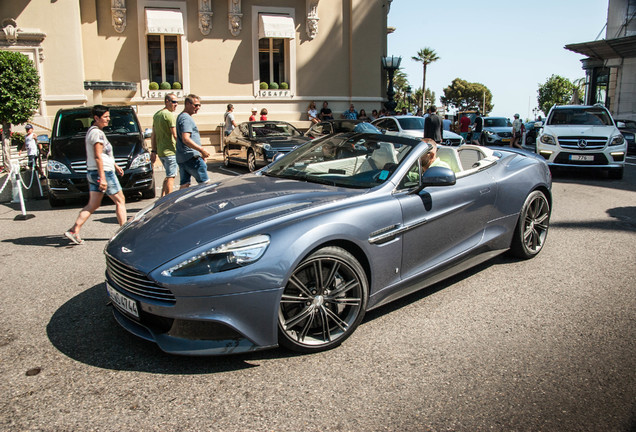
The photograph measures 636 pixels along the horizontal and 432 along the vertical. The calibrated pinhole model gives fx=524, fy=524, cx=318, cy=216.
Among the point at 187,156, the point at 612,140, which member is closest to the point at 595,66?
the point at 612,140

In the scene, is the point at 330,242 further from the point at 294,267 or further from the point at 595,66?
the point at 595,66

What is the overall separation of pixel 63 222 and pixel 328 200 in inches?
234

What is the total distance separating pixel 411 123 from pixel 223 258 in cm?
1464

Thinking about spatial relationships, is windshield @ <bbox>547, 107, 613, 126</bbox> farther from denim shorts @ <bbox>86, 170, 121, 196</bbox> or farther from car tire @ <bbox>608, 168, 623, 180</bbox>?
denim shorts @ <bbox>86, 170, 121, 196</bbox>

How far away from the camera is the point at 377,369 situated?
128 inches

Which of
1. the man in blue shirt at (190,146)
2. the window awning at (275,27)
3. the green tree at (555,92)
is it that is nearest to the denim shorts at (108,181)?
the man in blue shirt at (190,146)

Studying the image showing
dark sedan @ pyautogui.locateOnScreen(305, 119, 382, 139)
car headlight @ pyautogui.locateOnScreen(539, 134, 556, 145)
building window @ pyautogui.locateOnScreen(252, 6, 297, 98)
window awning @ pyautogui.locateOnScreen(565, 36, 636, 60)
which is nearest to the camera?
car headlight @ pyautogui.locateOnScreen(539, 134, 556, 145)

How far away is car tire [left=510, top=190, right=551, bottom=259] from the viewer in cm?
532

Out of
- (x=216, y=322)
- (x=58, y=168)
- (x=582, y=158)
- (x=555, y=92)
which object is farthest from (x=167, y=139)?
(x=555, y=92)

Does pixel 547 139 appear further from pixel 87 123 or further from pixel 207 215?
pixel 207 215

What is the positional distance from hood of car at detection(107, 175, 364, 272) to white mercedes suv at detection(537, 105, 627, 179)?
34.3 feet

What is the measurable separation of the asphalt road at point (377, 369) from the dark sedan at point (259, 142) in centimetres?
856

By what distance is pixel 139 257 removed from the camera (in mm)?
3273

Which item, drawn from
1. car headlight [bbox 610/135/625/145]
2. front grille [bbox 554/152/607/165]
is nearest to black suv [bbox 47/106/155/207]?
front grille [bbox 554/152/607/165]
